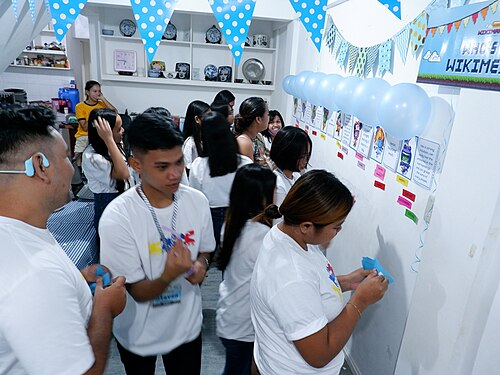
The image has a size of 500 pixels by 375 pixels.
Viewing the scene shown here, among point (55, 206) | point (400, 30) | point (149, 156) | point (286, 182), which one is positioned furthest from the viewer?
point (286, 182)

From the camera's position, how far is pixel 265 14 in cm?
401

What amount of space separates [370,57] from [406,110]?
2.33 feet

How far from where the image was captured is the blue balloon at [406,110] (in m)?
1.47

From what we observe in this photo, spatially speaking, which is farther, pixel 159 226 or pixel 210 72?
pixel 210 72

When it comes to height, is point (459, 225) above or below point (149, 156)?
below

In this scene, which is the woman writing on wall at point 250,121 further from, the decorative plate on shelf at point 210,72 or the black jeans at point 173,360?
the decorative plate on shelf at point 210,72

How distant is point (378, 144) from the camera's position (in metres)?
1.94

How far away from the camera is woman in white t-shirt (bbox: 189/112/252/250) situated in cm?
221

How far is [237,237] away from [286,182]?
65cm

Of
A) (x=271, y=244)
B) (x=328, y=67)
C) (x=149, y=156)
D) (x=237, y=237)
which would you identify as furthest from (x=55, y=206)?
(x=328, y=67)

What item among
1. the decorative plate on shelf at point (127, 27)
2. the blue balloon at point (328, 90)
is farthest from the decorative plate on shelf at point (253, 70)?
the blue balloon at point (328, 90)

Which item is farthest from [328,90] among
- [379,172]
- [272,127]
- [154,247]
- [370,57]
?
[154,247]

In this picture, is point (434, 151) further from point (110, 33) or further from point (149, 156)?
point (110, 33)

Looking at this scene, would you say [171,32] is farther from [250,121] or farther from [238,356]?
[238,356]
